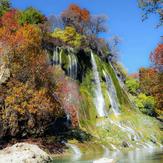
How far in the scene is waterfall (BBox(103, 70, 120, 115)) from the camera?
78.5 metres

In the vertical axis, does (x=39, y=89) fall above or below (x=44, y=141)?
above

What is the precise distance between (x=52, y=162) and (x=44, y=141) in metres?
13.7

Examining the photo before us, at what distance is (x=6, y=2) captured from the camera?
98.1m

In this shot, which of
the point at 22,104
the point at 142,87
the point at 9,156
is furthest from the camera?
the point at 142,87

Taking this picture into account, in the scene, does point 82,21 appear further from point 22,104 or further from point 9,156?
point 9,156

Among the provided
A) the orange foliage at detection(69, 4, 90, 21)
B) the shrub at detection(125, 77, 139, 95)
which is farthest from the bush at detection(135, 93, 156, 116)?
the orange foliage at detection(69, 4, 90, 21)

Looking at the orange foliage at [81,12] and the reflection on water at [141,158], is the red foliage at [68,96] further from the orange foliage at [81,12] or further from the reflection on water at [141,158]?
the orange foliage at [81,12]

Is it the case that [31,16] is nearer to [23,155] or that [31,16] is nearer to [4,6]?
[4,6]

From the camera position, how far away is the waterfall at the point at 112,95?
78.5 meters

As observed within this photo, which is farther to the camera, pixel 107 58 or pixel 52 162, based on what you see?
pixel 107 58

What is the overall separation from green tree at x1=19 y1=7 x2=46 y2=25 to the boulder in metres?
46.3

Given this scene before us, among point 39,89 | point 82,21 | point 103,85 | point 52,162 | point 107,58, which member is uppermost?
point 82,21

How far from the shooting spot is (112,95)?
81250 millimetres

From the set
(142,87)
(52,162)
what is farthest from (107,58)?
(52,162)
